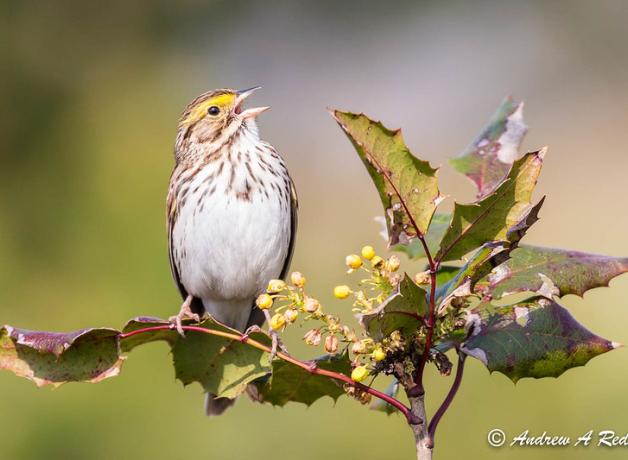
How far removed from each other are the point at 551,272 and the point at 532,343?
0.14 meters

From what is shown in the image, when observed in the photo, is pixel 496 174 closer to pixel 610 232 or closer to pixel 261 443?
pixel 261 443

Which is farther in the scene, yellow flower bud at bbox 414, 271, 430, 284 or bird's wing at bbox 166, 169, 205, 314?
bird's wing at bbox 166, 169, 205, 314

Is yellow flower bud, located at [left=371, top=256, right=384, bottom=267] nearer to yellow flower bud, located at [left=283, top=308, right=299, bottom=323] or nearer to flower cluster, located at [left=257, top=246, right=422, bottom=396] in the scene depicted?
flower cluster, located at [left=257, top=246, right=422, bottom=396]

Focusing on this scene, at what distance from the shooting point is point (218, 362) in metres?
1.98

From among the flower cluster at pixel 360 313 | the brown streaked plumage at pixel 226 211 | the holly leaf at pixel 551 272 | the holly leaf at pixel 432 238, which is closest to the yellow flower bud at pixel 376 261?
the flower cluster at pixel 360 313

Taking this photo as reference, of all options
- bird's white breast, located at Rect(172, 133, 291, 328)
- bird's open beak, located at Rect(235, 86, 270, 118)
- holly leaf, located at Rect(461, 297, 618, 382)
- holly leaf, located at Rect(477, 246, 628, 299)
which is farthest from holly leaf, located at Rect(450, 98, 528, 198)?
bird's open beak, located at Rect(235, 86, 270, 118)

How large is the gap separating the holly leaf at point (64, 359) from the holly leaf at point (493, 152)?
0.79 metres

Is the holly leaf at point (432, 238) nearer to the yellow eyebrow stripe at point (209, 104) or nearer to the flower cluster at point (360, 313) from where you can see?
the flower cluster at point (360, 313)

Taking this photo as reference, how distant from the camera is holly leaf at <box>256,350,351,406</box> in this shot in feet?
5.85

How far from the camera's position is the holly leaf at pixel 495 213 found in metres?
1.57

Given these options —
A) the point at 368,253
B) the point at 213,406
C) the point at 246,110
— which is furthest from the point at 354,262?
the point at 213,406

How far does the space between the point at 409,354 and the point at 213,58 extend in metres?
5.27

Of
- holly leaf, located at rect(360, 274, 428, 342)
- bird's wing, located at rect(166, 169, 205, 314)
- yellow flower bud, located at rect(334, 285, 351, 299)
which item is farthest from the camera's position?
bird's wing, located at rect(166, 169, 205, 314)

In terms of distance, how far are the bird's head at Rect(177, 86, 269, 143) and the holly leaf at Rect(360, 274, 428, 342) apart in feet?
6.61
